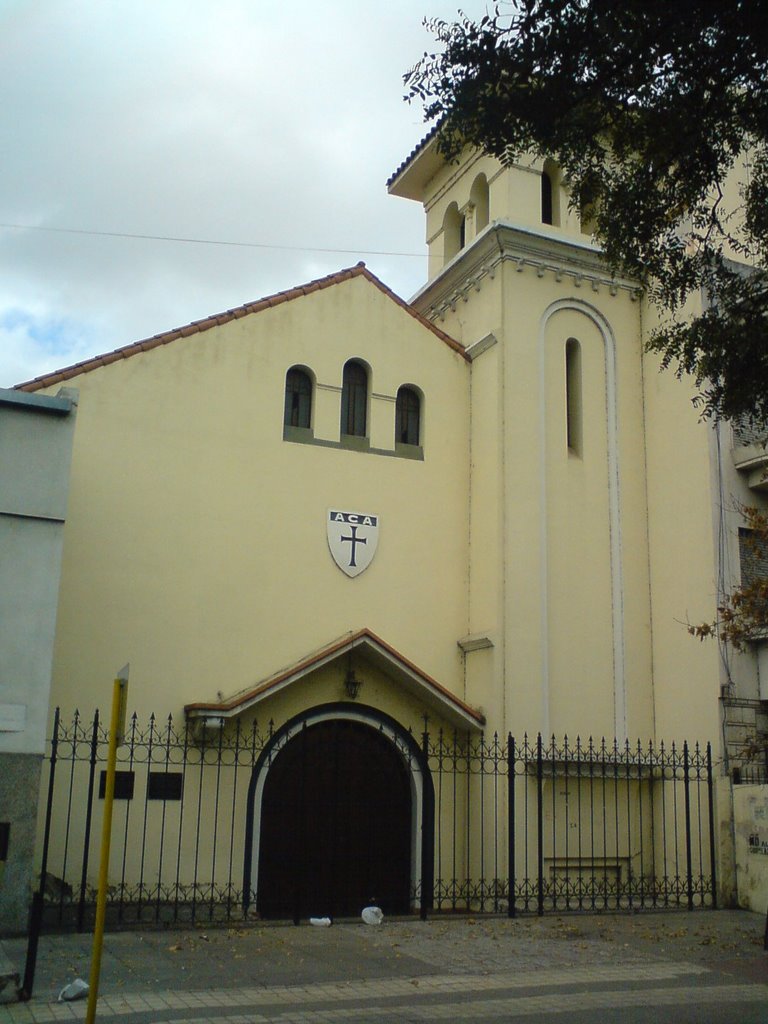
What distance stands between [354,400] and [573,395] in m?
3.89

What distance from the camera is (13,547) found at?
12656 mm

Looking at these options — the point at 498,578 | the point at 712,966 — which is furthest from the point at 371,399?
the point at 712,966

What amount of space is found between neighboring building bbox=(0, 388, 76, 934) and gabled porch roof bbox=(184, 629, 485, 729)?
3108 millimetres

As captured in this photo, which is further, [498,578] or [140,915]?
[498,578]

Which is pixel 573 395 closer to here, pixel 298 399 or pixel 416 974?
pixel 298 399

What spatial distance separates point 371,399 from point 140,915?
341 inches

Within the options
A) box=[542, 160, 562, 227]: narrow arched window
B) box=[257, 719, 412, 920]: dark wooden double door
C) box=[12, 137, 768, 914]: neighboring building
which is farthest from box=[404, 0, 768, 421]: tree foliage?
box=[542, 160, 562, 227]: narrow arched window

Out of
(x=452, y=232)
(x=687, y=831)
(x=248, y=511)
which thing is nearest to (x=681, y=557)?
(x=687, y=831)

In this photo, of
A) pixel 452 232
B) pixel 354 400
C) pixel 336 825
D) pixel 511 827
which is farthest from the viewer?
pixel 452 232

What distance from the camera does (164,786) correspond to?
15234 millimetres

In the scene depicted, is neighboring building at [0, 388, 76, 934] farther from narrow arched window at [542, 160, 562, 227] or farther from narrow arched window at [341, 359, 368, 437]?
narrow arched window at [542, 160, 562, 227]

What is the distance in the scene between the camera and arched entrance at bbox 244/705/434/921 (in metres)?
15.4

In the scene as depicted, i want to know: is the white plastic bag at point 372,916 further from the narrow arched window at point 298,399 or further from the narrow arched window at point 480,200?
the narrow arched window at point 480,200

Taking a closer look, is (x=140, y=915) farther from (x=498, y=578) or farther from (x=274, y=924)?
(x=498, y=578)
